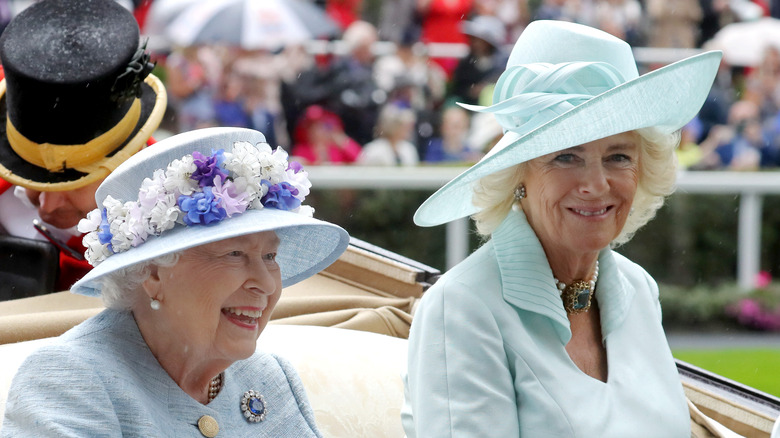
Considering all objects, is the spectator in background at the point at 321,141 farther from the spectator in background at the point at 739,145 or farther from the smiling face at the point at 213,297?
the smiling face at the point at 213,297

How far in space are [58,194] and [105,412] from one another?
1675mm

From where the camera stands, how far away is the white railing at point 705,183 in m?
6.90

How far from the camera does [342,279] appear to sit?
3.80m

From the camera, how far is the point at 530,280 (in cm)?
242

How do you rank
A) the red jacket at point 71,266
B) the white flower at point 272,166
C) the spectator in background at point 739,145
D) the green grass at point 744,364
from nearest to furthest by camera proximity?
the white flower at point 272,166
the red jacket at point 71,266
the green grass at point 744,364
the spectator in background at point 739,145

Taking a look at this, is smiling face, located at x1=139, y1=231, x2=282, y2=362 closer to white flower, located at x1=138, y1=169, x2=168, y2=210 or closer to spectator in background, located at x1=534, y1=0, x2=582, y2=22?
white flower, located at x1=138, y1=169, x2=168, y2=210

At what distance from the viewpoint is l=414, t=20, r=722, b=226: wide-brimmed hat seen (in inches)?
91.5

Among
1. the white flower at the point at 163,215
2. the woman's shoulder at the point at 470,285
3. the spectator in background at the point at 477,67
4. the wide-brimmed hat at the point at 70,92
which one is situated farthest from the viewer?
the spectator in background at the point at 477,67

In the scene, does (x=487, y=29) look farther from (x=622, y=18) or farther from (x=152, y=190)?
(x=152, y=190)

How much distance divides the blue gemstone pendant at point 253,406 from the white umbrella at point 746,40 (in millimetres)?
7323

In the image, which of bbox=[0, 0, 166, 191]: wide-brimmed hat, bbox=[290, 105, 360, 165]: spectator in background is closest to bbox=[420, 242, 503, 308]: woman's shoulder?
bbox=[0, 0, 166, 191]: wide-brimmed hat

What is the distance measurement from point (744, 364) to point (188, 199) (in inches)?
226

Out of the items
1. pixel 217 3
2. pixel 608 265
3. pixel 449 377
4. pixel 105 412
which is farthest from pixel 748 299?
pixel 105 412

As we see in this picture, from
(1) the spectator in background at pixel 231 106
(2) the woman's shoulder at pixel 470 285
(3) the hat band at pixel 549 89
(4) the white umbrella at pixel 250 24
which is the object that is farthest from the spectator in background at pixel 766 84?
(2) the woman's shoulder at pixel 470 285
